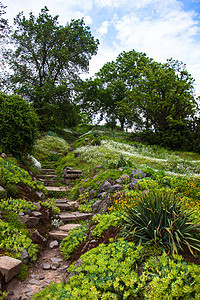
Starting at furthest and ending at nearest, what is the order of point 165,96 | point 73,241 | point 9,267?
point 165,96
point 73,241
point 9,267

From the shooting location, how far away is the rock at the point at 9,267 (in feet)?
8.63

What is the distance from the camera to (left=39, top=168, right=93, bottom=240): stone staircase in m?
4.74

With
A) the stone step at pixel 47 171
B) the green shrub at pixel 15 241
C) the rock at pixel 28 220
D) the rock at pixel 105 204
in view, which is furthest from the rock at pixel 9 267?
the stone step at pixel 47 171

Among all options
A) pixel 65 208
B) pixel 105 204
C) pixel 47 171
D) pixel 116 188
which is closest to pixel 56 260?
pixel 105 204

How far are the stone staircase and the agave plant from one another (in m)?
2.01

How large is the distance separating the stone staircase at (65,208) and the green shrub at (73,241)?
0.41 meters

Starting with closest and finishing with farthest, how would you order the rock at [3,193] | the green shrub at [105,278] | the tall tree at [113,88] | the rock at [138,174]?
the green shrub at [105,278] < the rock at [3,193] < the rock at [138,174] < the tall tree at [113,88]

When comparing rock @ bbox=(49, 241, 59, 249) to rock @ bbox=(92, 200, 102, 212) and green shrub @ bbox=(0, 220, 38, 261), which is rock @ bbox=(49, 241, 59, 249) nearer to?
green shrub @ bbox=(0, 220, 38, 261)

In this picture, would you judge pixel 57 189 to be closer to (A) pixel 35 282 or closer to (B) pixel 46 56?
(A) pixel 35 282

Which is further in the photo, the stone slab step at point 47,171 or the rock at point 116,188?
the stone slab step at point 47,171

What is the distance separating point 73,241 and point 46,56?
61.7 feet

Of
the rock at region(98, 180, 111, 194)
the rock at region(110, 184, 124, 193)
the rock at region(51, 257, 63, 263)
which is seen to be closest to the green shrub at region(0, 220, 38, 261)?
the rock at region(51, 257, 63, 263)

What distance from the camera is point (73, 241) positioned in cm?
394

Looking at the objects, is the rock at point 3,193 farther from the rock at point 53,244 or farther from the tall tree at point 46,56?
the tall tree at point 46,56
